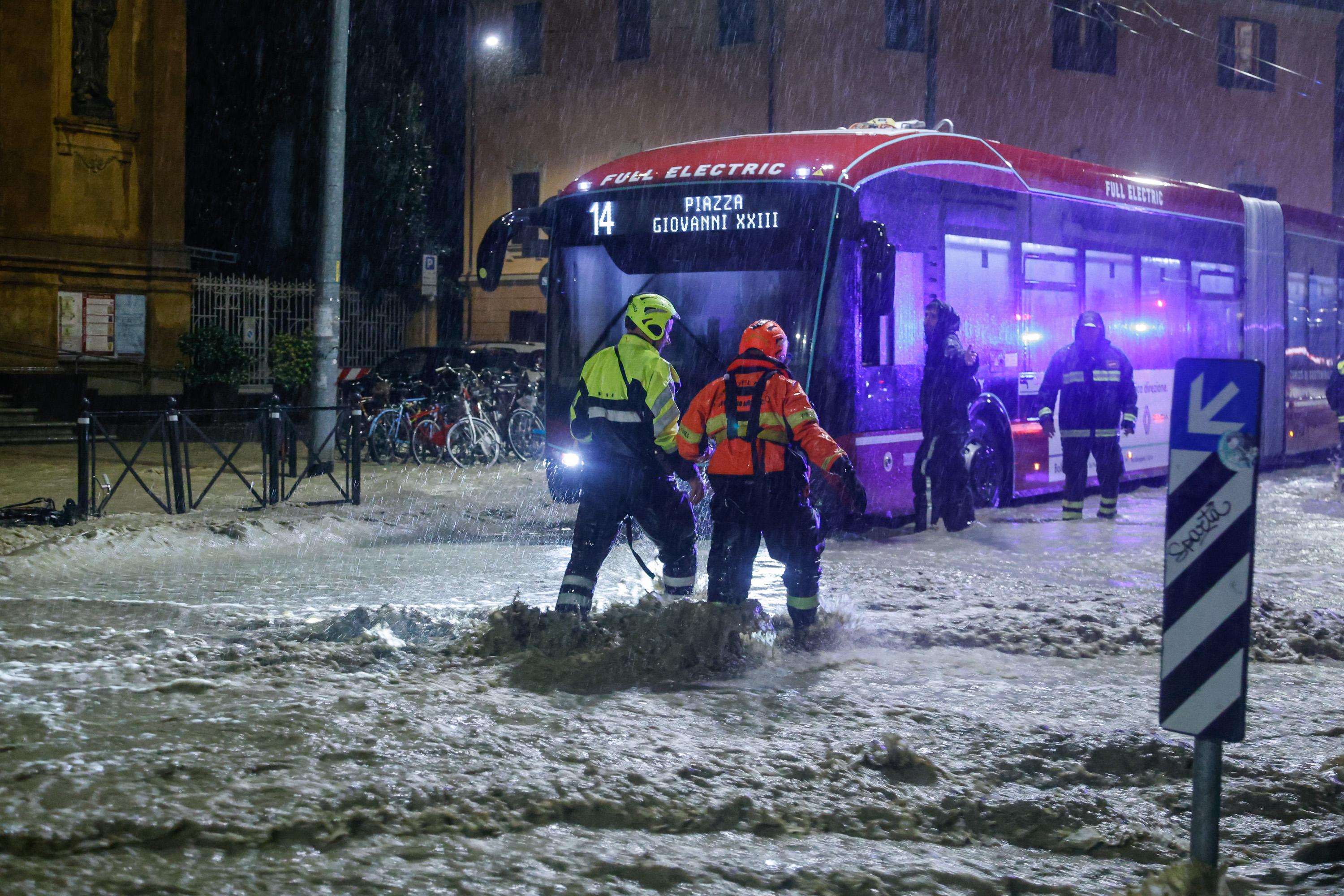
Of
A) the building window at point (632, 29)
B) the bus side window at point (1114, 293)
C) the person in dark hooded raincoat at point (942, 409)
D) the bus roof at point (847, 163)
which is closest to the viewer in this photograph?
the bus roof at point (847, 163)

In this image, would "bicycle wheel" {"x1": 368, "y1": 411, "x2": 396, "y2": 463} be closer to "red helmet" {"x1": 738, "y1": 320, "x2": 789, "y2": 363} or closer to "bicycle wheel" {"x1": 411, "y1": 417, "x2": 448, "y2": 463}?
Answer: "bicycle wheel" {"x1": 411, "y1": 417, "x2": 448, "y2": 463}

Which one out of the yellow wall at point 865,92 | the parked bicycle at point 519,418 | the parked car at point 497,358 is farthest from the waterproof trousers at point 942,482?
the yellow wall at point 865,92

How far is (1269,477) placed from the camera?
1845 cm

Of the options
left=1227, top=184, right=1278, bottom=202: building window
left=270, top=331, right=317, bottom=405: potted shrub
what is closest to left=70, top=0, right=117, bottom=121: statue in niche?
left=270, top=331, right=317, bottom=405: potted shrub

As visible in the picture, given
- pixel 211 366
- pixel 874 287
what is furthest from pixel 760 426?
pixel 211 366

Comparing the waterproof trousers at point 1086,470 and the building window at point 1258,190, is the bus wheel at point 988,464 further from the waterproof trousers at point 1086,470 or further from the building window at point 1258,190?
the building window at point 1258,190

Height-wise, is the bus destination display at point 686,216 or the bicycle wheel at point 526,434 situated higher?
the bus destination display at point 686,216

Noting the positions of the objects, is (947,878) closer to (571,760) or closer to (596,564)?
(571,760)

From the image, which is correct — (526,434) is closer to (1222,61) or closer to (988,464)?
(988,464)

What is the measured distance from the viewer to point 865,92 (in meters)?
29.6

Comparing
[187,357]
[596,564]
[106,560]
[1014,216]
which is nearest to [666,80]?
[187,357]

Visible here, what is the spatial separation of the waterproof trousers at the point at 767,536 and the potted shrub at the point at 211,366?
54.5ft

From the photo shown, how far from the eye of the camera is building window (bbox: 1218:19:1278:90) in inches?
1442

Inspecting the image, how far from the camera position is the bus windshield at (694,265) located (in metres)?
10.9
